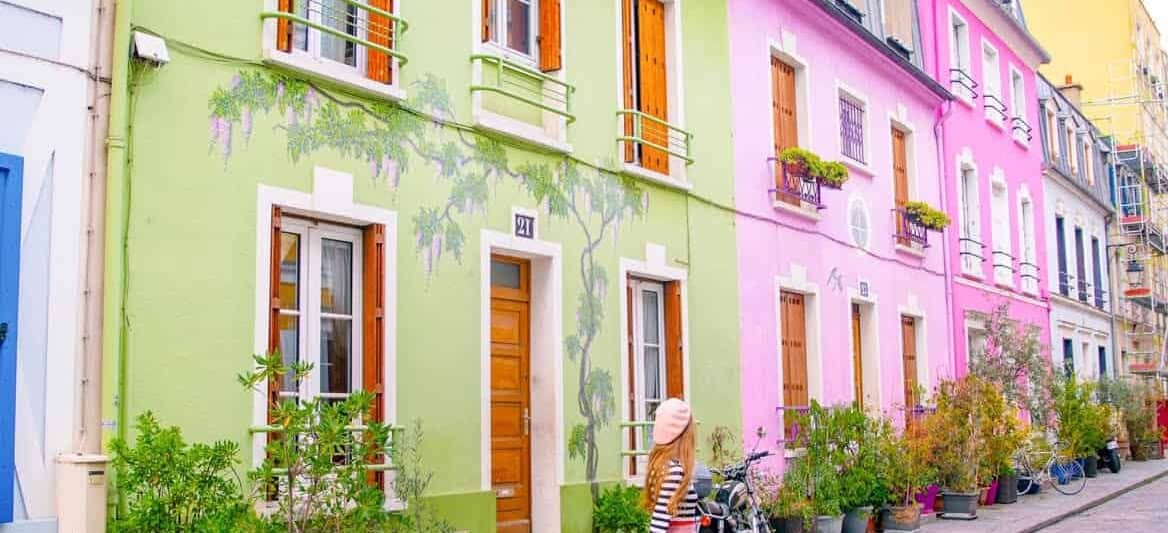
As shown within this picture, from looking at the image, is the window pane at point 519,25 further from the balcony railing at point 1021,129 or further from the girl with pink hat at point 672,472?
the balcony railing at point 1021,129

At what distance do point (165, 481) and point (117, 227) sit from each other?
1460 millimetres

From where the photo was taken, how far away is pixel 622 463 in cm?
1184

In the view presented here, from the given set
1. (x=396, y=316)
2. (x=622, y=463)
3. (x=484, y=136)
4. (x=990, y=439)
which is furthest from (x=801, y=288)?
(x=396, y=316)

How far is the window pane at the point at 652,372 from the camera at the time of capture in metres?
12.7

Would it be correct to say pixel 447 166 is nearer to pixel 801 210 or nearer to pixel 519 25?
pixel 519 25

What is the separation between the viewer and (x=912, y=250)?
19.1 metres

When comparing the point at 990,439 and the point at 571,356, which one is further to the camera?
the point at 990,439

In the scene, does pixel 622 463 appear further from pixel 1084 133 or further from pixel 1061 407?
pixel 1084 133

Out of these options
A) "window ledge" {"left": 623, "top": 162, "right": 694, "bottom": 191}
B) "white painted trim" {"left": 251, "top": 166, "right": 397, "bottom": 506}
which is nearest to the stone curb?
"window ledge" {"left": 623, "top": 162, "right": 694, "bottom": 191}

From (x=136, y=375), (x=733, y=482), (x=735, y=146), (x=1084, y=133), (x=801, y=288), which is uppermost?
(x=1084, y=133)

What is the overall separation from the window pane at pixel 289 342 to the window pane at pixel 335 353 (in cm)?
24

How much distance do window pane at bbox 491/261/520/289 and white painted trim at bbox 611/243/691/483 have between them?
3.76ft

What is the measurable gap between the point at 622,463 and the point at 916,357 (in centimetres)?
882

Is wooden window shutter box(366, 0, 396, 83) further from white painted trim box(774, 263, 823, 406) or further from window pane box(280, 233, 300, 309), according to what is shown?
white painted trim box(774, 263, 823, 406)
